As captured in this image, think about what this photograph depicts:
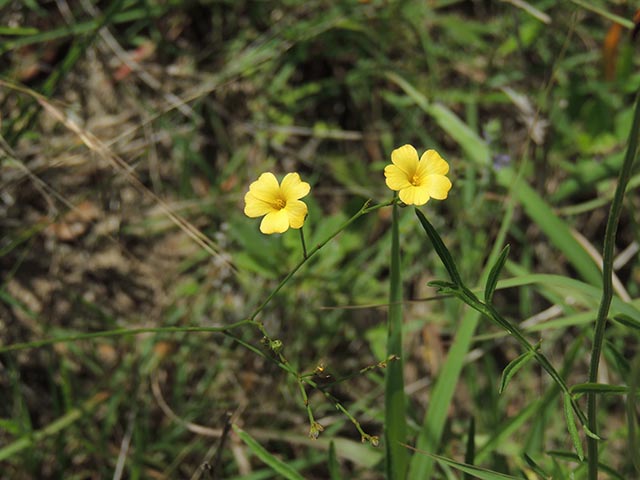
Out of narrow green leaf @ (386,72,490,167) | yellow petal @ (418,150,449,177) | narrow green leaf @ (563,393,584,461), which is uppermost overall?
yellow petal @ (418,150,449,177)

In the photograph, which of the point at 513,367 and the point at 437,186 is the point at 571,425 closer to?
the point at 513,367

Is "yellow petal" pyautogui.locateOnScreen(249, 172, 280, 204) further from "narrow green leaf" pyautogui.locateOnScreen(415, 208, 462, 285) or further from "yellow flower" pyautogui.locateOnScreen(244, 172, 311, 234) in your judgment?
"narrow green leaf" pyautogui.locateOnScreen(415, 208, 462, 285)

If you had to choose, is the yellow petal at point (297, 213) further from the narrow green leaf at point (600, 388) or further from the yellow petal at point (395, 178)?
the narrow green leaf at point (600, 388)

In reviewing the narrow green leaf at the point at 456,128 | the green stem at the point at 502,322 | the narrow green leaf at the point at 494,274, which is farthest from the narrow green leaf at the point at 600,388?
the narrow green leaf at the point at 456,128

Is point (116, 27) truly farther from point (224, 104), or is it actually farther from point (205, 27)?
point (224, 104)

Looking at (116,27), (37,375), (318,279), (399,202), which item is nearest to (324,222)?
(318,279)

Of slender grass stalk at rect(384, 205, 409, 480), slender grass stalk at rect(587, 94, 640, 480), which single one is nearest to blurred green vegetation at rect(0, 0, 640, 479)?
slender grass stalk at rect(384, 205, 409, 480)
